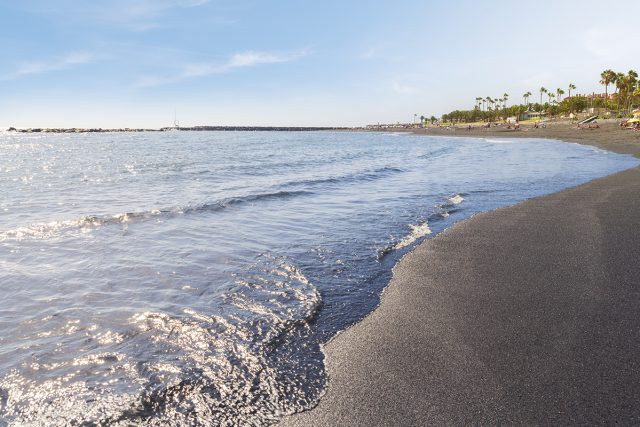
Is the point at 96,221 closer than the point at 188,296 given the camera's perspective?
No

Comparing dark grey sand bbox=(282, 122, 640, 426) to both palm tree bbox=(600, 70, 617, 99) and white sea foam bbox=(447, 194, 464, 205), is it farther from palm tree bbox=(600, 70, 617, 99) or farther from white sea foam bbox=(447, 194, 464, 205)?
palm tree bbox=(600, 70, 617, 99)

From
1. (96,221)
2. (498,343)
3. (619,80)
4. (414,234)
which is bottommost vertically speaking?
(414,234)

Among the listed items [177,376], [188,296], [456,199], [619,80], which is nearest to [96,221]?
[188,296]

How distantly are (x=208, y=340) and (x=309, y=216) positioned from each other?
9.14 metres

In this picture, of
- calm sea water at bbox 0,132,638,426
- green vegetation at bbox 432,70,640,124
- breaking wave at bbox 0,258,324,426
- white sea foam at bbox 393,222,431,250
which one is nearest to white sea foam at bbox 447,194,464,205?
calm sea water at bbox 0,132,638,426

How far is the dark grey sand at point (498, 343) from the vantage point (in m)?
3.72

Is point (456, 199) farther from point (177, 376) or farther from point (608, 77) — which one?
point (608, 77)

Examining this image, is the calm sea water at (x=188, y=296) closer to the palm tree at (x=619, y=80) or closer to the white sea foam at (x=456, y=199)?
the white sea foam at (x=456, y=199)

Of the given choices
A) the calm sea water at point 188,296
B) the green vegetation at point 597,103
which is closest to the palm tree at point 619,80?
the green vegetation at point 597,103

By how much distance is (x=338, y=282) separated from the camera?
7566 millimetres

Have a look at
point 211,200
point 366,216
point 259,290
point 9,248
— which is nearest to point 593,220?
point 366,216

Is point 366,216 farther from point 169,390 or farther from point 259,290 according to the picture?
point 169,390

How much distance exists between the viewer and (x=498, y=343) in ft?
16.0

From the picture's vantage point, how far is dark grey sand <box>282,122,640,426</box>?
12.2 feet
